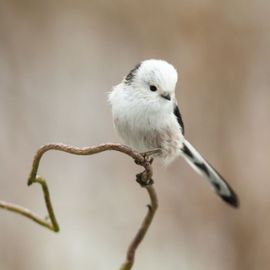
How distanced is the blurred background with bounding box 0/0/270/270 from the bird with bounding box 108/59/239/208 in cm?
204

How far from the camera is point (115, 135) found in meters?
5.04

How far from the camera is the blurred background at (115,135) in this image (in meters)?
4.70

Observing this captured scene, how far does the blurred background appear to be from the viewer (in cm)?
470

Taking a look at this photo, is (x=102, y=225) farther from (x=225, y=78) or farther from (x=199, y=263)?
(x=225, y=78)

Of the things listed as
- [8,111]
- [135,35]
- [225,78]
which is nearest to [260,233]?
[225,78]

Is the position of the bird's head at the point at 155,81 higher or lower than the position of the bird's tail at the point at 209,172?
higher

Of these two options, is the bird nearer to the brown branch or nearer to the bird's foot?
the bird's foot

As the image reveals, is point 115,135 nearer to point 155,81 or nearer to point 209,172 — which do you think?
point 209,172

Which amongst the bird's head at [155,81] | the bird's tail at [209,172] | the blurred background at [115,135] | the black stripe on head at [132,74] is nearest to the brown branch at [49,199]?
the bird's head at [155,81]

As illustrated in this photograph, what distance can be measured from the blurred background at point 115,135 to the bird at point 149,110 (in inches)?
80.5

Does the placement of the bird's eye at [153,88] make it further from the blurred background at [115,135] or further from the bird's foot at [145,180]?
the blurred background at [115,135]

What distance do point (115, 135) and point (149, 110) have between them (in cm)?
253

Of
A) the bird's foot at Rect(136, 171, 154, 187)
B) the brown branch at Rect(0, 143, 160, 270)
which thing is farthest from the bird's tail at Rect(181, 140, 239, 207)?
the brown branch at Rect(0, 143, 160, 270)

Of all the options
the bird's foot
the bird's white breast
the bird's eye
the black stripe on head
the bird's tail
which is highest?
the black stripe on head
